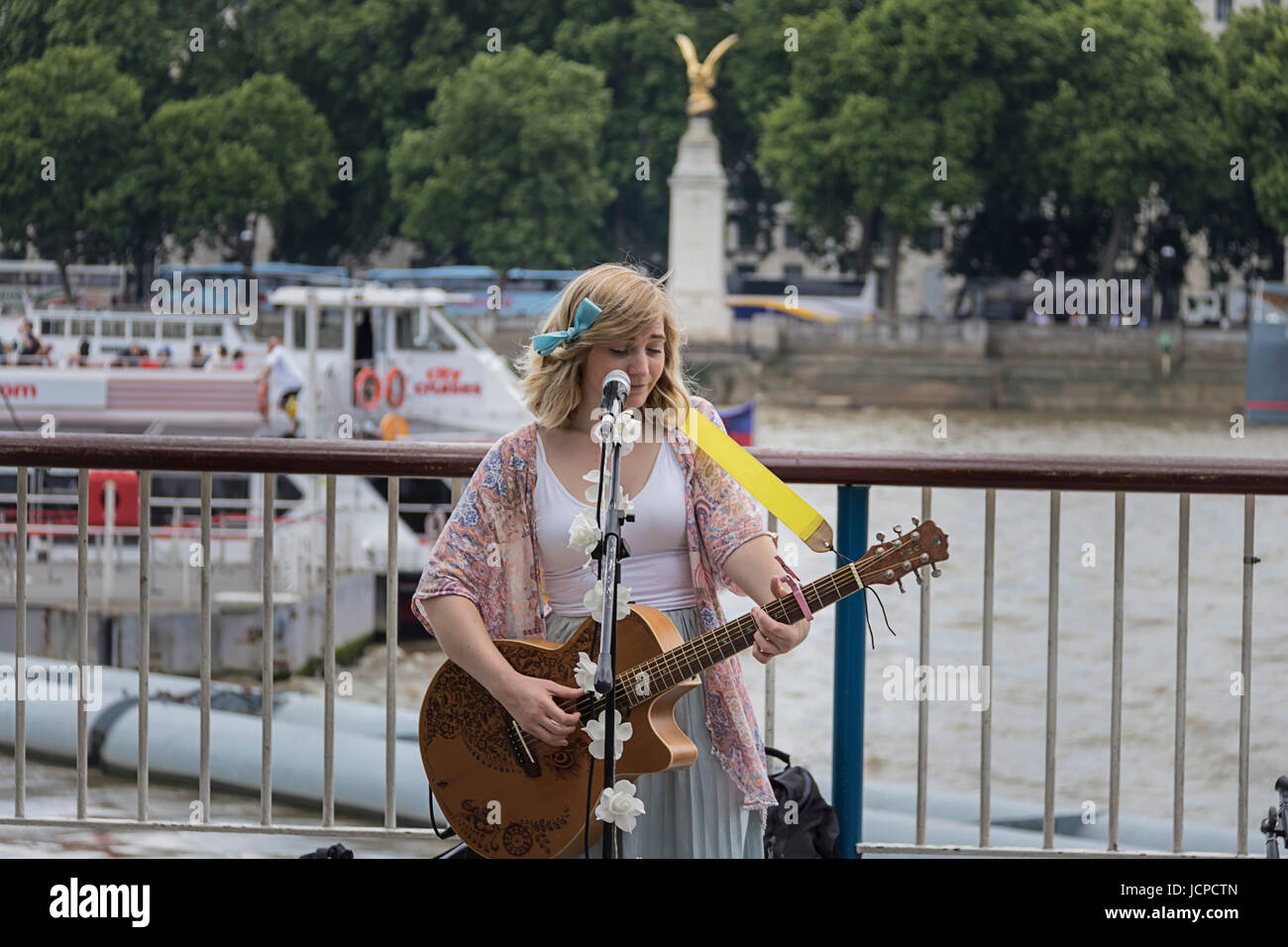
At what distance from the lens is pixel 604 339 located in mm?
2584

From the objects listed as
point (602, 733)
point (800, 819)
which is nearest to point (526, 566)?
point (602, 733)

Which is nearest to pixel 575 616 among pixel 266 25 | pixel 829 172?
pixel 829 172

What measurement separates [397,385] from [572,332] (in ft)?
65.8

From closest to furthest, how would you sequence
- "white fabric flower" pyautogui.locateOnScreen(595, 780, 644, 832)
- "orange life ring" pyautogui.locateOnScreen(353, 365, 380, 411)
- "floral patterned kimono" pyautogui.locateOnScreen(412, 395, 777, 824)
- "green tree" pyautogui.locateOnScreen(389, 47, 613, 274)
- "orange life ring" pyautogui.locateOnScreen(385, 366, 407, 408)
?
"white fabric flower" pyautogui.locateOnScreen(595, 780, 644, 832)
"floral patterned kimono" pyautogui.locateOnScreen(412, 395, 777, 824)
"orange life ring" pyautogui.locateOnScreen(353, 365, 380, 411)
"orange life ring" pyautogui.locateOnScreen(385, 366, 407, 408)
"green tree" pyautogui.locateOnScreen(389, 47, 613, 274)

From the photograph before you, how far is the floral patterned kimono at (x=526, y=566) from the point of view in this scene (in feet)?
8.83

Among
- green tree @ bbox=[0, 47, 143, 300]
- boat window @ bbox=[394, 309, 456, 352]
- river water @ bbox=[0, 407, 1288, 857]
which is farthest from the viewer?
green tree @ bbox=[0, 47, 143, 300]

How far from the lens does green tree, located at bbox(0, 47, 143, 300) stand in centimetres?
4162

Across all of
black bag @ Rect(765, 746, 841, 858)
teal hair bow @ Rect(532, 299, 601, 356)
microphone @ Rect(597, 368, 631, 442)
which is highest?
teal hair bow @ Rect(532, 299, 601, 356)

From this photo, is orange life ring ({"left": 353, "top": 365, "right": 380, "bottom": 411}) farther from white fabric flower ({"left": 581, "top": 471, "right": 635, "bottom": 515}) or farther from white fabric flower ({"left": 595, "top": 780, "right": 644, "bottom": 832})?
white fabric flower ({"left": 595, "top": 780, "right": 644, "bottom": 832})

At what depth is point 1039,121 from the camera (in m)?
47.7

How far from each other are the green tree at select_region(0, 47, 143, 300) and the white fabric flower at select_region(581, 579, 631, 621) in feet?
136

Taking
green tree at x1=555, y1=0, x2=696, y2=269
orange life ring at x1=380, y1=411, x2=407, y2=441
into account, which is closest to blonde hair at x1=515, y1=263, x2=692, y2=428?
orange life ring at x1=380, y1=411, x2=407, y2=441

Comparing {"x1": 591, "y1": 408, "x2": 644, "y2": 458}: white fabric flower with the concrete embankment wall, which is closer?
{"x1": 591, "y1": 408, "x2": 644, "y2": 458}: white fabric flower
